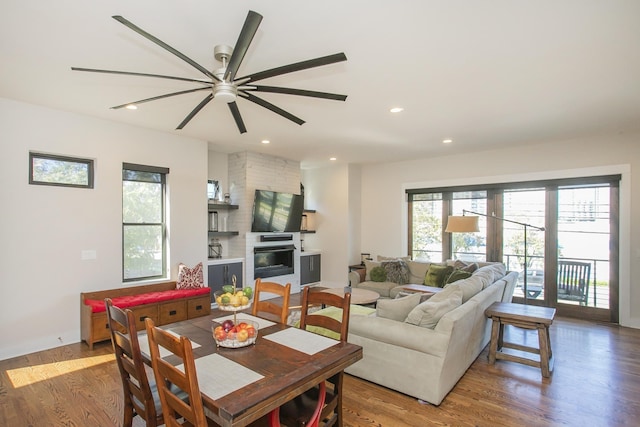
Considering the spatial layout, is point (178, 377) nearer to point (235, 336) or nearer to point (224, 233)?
point (235, 336)

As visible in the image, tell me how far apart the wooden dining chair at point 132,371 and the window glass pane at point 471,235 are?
19.0ft

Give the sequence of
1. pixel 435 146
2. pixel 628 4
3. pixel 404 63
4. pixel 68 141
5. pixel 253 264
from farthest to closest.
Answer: pixel 253 264 < pixel 435 146 < pixel 68 141 < pixel 404 63 < pixel 628 4

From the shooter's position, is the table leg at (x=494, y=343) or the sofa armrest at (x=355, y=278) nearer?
the table leg at (x=494, y=343)

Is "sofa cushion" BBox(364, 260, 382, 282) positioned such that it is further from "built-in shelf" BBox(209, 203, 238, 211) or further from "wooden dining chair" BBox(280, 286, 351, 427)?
"wooden dining chair" BBox(280, 286, 351, 427)

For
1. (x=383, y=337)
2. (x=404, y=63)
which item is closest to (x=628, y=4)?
(x=404, y=63)

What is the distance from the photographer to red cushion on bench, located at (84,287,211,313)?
13.0ft

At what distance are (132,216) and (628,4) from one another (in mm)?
5460

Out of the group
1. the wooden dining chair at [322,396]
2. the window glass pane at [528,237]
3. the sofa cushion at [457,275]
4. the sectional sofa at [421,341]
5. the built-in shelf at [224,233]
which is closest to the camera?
the wooden dining chair at [322,396]

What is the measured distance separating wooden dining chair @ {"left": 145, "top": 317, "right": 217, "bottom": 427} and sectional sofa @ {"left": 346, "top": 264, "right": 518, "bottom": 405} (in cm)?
183

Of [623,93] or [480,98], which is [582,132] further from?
[480,98]

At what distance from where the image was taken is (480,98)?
356 centimetres

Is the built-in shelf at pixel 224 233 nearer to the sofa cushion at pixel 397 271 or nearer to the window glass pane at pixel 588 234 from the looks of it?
the sofa cushion at pixel 397 271

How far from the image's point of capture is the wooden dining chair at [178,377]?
1376 mm

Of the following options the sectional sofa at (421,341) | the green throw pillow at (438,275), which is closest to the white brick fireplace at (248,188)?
the green throw pillow at (438,275)
